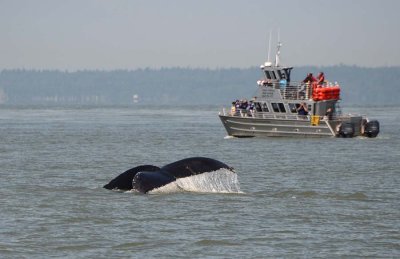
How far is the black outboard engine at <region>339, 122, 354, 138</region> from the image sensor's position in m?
67.4

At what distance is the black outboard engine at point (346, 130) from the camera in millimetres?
67438

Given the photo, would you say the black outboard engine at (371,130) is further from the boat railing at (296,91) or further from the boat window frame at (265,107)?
the boat window frame at (265,107)

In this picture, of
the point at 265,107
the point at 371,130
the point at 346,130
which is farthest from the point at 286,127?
the point at 371,130

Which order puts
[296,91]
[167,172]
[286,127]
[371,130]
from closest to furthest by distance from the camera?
1. [167,172]
2. [286,127]
3. [296,91]
4. [371,130]

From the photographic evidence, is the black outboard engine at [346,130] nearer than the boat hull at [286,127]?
No

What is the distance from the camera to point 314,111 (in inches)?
2621

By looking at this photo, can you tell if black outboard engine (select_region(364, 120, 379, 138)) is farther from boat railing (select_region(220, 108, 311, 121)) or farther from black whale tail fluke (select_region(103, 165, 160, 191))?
black whale tail fluke (select_region(103, 165, 160, 191))

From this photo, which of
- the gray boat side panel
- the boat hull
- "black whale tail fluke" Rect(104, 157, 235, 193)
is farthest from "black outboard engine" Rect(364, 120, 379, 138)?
"black whale tail fluke" Rect(104, 157, 235, 193)

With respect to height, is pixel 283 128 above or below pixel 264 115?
below

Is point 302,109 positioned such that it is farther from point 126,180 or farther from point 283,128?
point 126,180

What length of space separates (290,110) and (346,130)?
4.05 m

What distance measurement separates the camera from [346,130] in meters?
67.4

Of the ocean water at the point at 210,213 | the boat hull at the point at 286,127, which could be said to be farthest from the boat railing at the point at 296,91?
the ocean water at the point at 210,213

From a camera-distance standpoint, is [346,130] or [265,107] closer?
[346,130]
